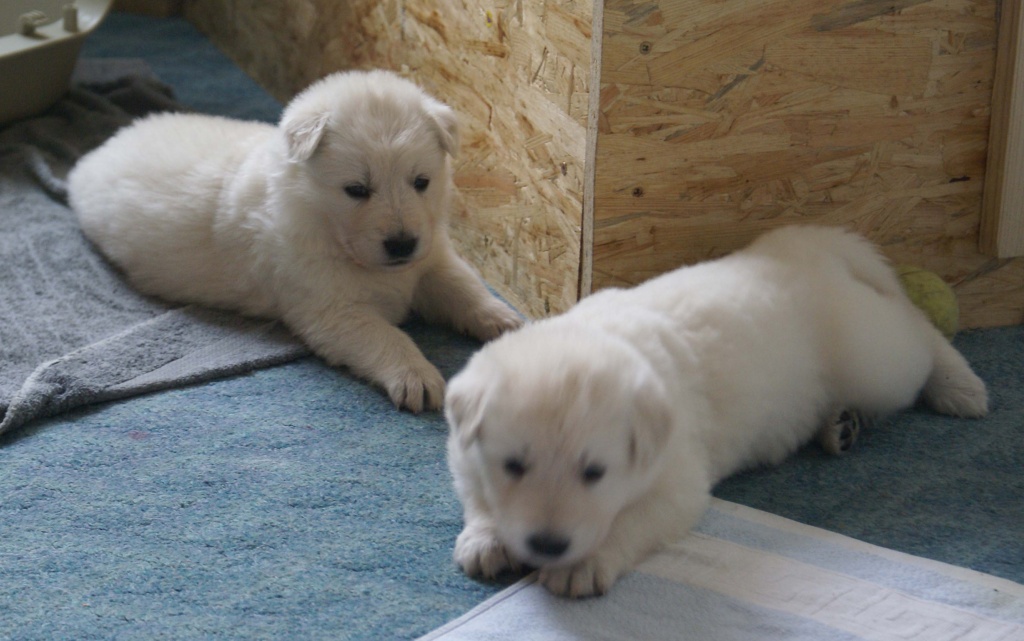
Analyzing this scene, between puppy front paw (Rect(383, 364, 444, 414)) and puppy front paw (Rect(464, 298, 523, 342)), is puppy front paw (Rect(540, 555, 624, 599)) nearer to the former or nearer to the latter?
puppy front paw (Rect(383, 364, 444, 414))

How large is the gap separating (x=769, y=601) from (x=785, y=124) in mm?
1717

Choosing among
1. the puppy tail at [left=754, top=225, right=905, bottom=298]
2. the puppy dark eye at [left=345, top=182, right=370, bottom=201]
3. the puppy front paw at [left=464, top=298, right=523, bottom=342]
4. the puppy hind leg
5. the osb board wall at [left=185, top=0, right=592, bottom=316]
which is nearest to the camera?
the puppy tail at [left=754, top=225, right=905, bottom=298]

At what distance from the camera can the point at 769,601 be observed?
243cm

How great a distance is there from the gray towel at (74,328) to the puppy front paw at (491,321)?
65cm

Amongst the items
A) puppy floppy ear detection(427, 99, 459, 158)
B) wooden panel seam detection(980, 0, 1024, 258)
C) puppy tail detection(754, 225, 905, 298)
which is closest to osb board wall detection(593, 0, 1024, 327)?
wooden panel seam detection(980, 0, 1024, 258)

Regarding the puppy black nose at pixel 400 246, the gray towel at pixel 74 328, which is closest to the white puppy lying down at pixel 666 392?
the puppy black nose at pixel 400 246

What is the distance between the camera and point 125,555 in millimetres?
2668

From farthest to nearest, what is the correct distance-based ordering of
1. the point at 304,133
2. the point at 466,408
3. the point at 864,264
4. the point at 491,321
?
the point at 491,321 < the point at 304,133 < the point at 864,264 < the point at 466,408

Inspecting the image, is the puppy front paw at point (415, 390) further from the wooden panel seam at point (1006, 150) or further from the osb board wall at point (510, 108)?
the wooden panel seam at point (1006, 150)

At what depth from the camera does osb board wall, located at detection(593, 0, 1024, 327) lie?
324cm

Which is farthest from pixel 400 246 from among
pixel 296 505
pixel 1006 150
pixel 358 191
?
pixel 1006 150

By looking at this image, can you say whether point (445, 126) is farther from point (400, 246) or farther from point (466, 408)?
point (466, 408)

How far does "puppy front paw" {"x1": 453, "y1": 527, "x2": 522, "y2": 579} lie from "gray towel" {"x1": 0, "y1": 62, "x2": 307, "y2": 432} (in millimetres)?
1460

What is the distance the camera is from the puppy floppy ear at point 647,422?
7.55 ft
